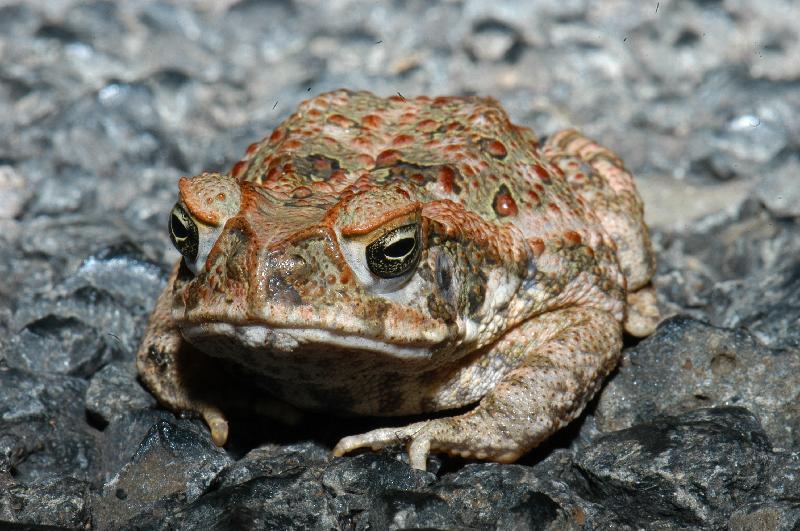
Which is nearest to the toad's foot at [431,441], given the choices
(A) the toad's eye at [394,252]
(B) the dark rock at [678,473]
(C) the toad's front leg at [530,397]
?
(C) the toad's front leg at [530,397]

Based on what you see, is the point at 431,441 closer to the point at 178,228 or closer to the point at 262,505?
the point at 262,505

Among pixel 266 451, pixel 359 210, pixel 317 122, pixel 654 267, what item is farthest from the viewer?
pixel 654 267

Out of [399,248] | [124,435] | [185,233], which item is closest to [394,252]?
[399,248]

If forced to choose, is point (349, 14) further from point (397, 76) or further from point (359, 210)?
point (359, 210)

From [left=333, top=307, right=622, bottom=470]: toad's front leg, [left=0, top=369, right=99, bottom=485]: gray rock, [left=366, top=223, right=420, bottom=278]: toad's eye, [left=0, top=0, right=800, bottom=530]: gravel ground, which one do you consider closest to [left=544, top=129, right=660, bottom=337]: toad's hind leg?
[left=0, top=0, right=800, bottom=530]: gravel ground

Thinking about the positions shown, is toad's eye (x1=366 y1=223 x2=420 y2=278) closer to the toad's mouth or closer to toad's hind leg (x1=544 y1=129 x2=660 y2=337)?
the toad's mouth

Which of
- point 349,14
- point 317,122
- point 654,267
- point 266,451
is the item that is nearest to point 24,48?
point 349,14

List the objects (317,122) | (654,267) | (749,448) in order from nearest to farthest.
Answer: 1. (749,448)
2. (317,122)
3. (654,267)
